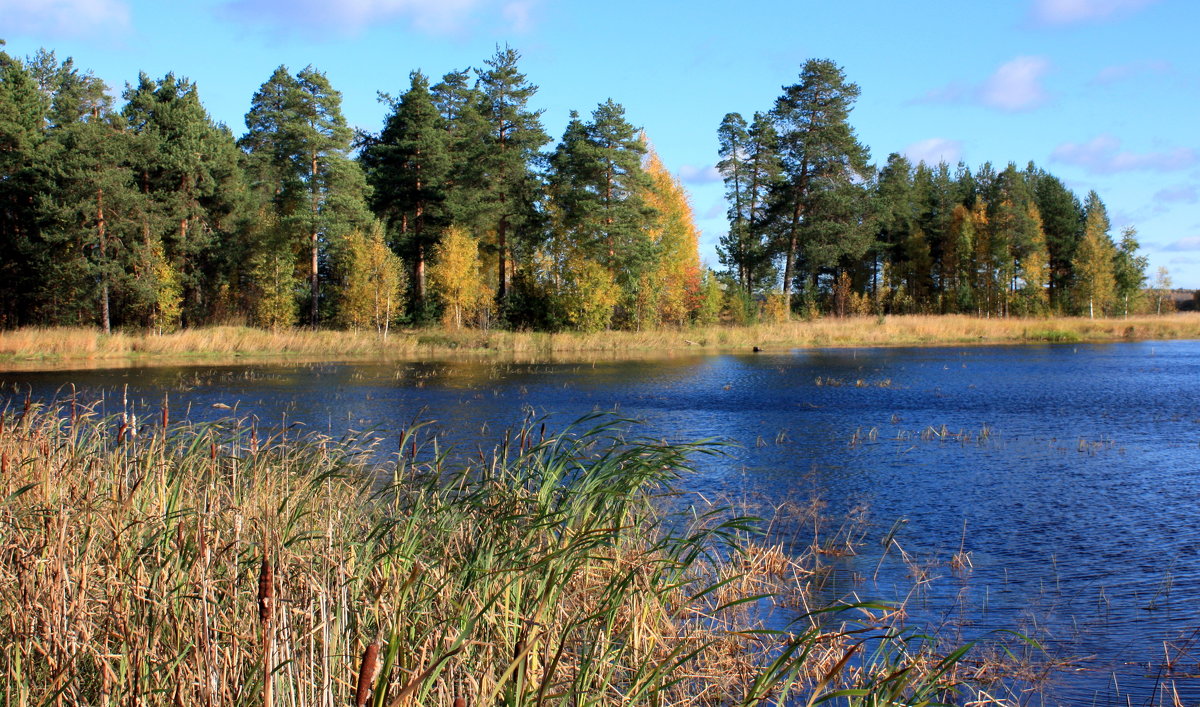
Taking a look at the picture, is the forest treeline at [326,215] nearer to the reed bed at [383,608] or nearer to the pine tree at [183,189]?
the pine tree at [183,189]

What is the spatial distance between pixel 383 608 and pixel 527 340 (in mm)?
37118

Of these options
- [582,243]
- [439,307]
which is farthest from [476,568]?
[439,307]

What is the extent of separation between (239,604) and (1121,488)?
10089 mm

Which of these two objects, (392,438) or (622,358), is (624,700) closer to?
(392,438)

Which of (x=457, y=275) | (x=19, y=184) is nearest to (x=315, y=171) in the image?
(x=457, y=275)

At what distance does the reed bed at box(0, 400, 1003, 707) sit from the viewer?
3.33 m

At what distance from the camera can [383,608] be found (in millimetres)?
4211

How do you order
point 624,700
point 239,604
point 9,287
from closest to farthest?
point 624,700, point 239,604, point 9,287

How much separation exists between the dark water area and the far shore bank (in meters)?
5.62

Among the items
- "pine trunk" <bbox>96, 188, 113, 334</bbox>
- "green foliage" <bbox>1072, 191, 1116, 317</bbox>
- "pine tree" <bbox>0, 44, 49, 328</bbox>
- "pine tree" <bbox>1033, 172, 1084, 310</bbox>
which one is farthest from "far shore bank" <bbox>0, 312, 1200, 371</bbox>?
"pine tree" <bbox>1033, 172, 1084, 310</bbox>

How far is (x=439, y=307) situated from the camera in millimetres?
48312

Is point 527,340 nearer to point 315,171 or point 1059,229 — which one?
point 315,171

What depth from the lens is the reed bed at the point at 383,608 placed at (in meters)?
3.33

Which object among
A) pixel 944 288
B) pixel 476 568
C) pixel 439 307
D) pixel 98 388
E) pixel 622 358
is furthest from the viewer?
pixel 944 288
